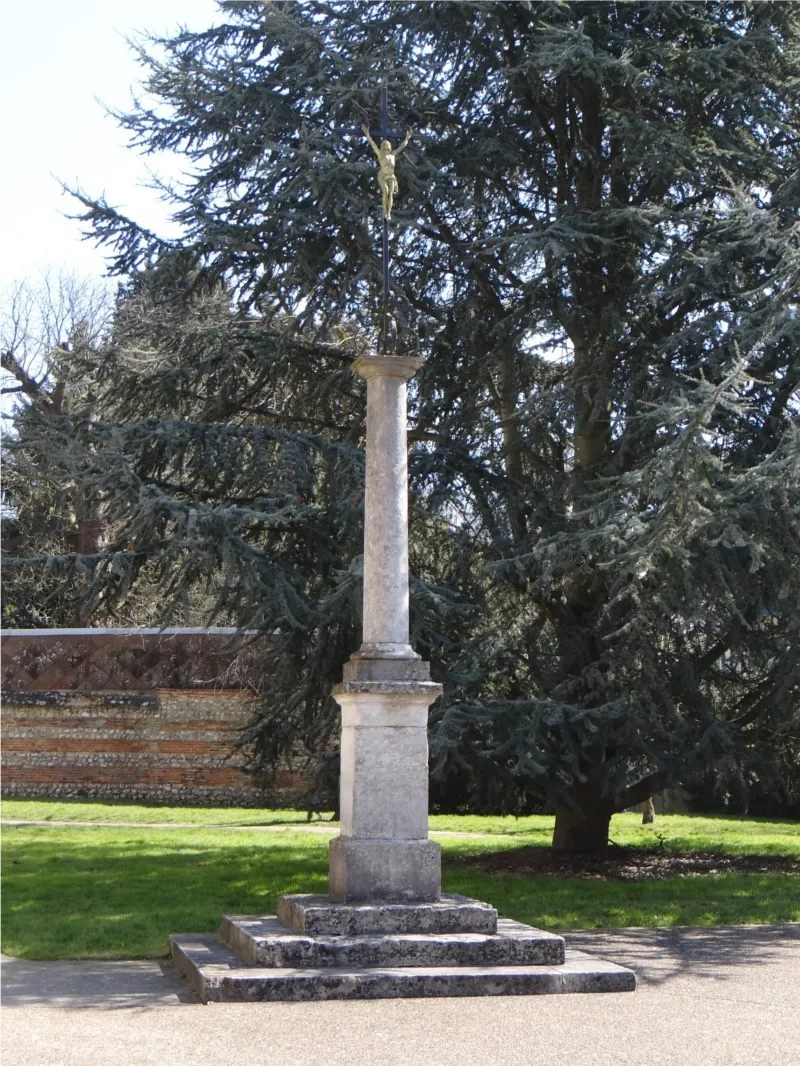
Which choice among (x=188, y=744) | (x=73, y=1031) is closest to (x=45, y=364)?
(x=188, y=744)

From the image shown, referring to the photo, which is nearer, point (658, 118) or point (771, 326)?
point (771, 326)

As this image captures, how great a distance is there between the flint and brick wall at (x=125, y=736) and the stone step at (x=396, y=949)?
12.1 m

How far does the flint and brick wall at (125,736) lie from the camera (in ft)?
66.6

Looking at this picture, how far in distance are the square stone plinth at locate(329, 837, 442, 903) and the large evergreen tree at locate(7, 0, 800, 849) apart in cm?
259

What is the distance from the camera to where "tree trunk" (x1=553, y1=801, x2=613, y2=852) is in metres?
13.8

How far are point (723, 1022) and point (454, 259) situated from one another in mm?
8804

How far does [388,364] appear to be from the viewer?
8914 millimetres

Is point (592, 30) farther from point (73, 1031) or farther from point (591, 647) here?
point (73, 1031)

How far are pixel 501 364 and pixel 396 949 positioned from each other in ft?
23.9

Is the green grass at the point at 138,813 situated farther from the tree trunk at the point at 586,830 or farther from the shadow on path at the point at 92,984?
the shadow on path at the point at 92,984

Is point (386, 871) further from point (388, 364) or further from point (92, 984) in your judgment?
point (388, 364)

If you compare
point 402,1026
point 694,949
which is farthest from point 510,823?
point 402,1026

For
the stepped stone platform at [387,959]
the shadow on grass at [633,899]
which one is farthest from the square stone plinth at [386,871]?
the shadow on grass at [633,899]

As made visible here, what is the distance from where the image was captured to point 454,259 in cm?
1354
